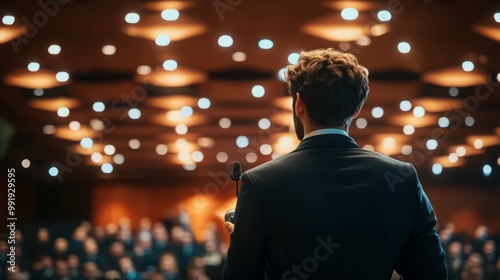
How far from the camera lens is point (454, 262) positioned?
8.77m

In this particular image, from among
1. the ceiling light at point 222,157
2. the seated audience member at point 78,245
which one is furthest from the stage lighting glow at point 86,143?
the seated audience member at point 78,245

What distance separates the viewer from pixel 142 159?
16141 mm

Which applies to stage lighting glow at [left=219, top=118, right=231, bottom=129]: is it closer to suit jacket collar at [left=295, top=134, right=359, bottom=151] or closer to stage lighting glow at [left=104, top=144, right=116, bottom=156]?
stage lighting glow at [left=104, top=144, right=116, bottom=156]

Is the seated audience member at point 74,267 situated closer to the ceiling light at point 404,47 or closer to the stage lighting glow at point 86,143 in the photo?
the stage lighting glow at point 86,143

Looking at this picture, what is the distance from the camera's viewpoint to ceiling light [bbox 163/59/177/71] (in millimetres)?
10555

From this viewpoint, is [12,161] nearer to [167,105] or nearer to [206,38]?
[167,105]

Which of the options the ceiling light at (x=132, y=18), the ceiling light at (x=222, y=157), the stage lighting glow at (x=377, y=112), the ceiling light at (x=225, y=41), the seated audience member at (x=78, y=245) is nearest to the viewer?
the ceiling light at (x=132, y=18)

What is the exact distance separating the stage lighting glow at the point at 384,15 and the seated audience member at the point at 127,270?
15.2 feet

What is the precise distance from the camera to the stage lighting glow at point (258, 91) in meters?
11.7

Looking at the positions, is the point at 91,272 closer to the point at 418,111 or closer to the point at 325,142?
the point at 418,111

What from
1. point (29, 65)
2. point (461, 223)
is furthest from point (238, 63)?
point (461, 223)

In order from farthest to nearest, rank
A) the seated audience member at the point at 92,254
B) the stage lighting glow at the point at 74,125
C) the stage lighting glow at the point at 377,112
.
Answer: the stage lighting glow at the point at 74,125, the stage lighting glow at the point at 377,112, the seated audience member at the point at 92,254

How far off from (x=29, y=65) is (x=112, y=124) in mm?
2800

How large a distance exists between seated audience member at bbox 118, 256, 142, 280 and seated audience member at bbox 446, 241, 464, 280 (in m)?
3.85
